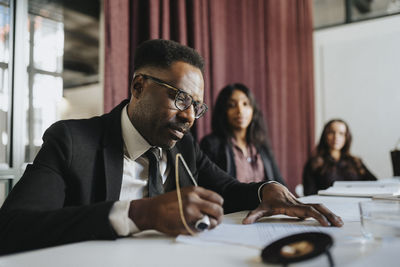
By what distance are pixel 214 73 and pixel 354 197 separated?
5.20 feet

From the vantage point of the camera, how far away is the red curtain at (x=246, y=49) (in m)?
2.07

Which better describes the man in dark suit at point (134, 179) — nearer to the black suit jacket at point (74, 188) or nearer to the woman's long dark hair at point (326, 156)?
the black suit jacket at point (74, 188)

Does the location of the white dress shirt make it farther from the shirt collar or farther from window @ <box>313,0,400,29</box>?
window @ <box>313,0,400,29</box>

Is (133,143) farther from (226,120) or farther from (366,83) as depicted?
(366,83)

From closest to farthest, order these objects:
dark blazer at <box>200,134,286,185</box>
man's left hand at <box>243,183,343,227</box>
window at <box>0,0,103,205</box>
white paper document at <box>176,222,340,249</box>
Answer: white paper document at <box>176,222,340,249</box> < man's left hand at <box>243,183,343,227</box> < window at <box>0,0,103,205</box> < dark blazer at <box>200,134,286,185</box>

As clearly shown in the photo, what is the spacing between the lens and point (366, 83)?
3.98m

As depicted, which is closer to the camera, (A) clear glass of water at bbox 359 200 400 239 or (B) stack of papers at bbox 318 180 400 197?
(A) clear glass of water at bbox 359 200 400 239

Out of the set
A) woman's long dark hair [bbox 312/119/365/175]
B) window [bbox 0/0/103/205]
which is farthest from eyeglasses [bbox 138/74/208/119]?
woman's long dark hair [bbox 312/119/365/175]

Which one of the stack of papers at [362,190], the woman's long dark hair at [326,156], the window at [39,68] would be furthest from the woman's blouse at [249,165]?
the window at [39,68]

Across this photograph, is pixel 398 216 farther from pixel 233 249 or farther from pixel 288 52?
pixel 288 52

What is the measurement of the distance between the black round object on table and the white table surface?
0.01 m

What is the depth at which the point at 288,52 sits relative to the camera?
406 cm

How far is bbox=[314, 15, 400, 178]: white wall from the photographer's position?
384 centimetres

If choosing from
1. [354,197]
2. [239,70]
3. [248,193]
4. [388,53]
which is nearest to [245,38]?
[239,70]
